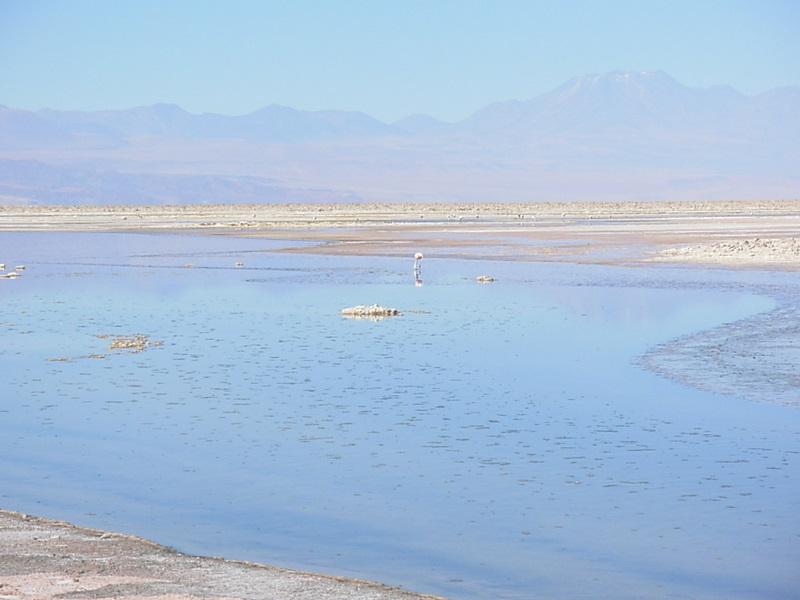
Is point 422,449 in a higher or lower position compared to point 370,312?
lower

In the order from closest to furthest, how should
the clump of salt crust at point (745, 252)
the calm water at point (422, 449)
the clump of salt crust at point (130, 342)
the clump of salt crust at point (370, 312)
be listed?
the calm water at point (422, 449)
the clump of salt crust at point (130, 342)
the clump of salt crust at point (370, 312)
the clump of salt crust at point (745, 252)

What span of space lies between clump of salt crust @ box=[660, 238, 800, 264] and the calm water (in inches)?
540

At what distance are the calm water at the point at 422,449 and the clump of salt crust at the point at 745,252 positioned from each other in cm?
1372

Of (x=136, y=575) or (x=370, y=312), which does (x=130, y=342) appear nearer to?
(x=370, y=312)

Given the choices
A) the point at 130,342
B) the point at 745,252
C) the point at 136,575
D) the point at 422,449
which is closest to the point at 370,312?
the point at 130,342

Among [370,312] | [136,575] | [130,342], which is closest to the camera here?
[136,575]

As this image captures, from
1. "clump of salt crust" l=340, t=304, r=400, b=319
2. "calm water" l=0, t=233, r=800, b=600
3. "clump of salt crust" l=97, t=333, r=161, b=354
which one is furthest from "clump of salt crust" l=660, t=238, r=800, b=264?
"clump of salt crust" l=97, t=333, r=161, b=354

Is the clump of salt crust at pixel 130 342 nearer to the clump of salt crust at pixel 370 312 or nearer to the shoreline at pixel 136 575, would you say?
the clump of salt crust at pixel 370 312

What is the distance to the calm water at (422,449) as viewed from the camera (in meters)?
9.16

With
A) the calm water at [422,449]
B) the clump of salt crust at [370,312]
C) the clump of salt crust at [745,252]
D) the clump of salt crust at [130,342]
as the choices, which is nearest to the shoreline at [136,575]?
the calm water at [422,449]

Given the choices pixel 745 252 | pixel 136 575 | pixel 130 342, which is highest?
pixel 745 252

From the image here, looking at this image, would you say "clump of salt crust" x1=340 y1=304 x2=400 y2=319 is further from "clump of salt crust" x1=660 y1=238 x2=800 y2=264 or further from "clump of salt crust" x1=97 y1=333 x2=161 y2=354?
"clump of salt crust" x1=660 y1=238 x2=800 y2=264

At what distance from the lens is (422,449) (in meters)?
12.6

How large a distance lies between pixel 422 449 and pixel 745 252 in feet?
100
